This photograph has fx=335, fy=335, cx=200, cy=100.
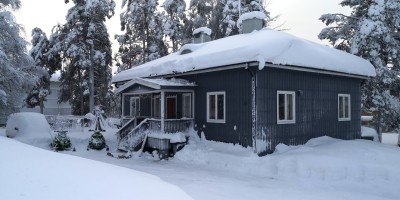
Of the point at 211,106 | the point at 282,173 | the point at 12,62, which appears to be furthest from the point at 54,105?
the point at 282,173

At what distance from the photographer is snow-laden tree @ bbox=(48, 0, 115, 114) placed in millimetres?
32500

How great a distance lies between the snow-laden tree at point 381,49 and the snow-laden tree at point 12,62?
65.9 ft

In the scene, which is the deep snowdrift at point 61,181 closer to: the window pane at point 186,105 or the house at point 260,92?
the house at point 260,92

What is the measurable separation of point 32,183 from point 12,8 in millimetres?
19656

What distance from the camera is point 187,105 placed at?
17.1 meters

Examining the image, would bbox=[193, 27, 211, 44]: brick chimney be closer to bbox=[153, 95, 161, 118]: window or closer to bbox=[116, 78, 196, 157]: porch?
bbox=[116, 78, 196, 157]: porch

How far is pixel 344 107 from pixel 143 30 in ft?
78.2

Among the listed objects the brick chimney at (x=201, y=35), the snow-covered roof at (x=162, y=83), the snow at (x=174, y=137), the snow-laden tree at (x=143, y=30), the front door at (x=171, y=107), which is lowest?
the snow at (x=174, y=137)

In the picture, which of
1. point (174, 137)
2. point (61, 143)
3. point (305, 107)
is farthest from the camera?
point (61, 143)

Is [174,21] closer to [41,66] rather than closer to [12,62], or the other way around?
[41,66]

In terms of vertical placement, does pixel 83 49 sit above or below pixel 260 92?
above

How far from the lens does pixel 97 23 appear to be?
3356 cm

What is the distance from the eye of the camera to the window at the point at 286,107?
14117 millimetres

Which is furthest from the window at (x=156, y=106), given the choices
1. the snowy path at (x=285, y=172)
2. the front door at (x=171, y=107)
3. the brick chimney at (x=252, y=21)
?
the brick chimney at (x=252, y=21)
